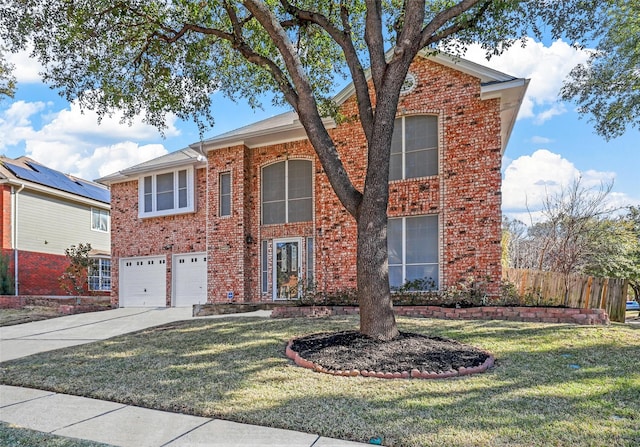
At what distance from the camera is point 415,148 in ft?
39.3

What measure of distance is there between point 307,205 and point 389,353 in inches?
333

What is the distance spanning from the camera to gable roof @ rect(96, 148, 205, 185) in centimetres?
1504

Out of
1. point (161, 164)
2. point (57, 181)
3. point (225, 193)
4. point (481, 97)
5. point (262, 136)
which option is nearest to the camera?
point (481, 97)

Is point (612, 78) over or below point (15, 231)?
over

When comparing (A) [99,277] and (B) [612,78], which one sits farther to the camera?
(A) [99,277]

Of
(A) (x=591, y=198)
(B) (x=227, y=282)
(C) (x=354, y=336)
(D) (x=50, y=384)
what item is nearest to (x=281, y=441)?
(C) (x=354, y=336)

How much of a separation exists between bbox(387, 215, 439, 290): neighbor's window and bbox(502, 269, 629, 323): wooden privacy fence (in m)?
2.31

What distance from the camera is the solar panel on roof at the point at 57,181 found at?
19.6 m

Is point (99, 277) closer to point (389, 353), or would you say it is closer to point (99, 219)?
point (99, 219)

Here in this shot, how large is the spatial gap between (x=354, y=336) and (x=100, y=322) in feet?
27.7

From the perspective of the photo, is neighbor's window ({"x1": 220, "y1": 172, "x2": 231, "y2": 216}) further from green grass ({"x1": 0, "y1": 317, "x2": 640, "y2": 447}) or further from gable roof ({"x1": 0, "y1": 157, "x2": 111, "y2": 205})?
gable roof ({"x1": 0, "y1": 157, "x2": 111, "y2": 205})

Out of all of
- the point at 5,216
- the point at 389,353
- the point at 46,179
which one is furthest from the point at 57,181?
the point at 389,353

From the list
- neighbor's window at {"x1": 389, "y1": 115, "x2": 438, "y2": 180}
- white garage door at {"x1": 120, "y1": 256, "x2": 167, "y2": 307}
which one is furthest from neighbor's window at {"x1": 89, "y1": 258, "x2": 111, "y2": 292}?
neighbor's window at {"x1": 389, "y1": 115, "x2": 438, "y2": 180}

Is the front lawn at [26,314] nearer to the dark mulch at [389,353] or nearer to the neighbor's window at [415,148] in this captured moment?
the dark mulch at [389,353]
